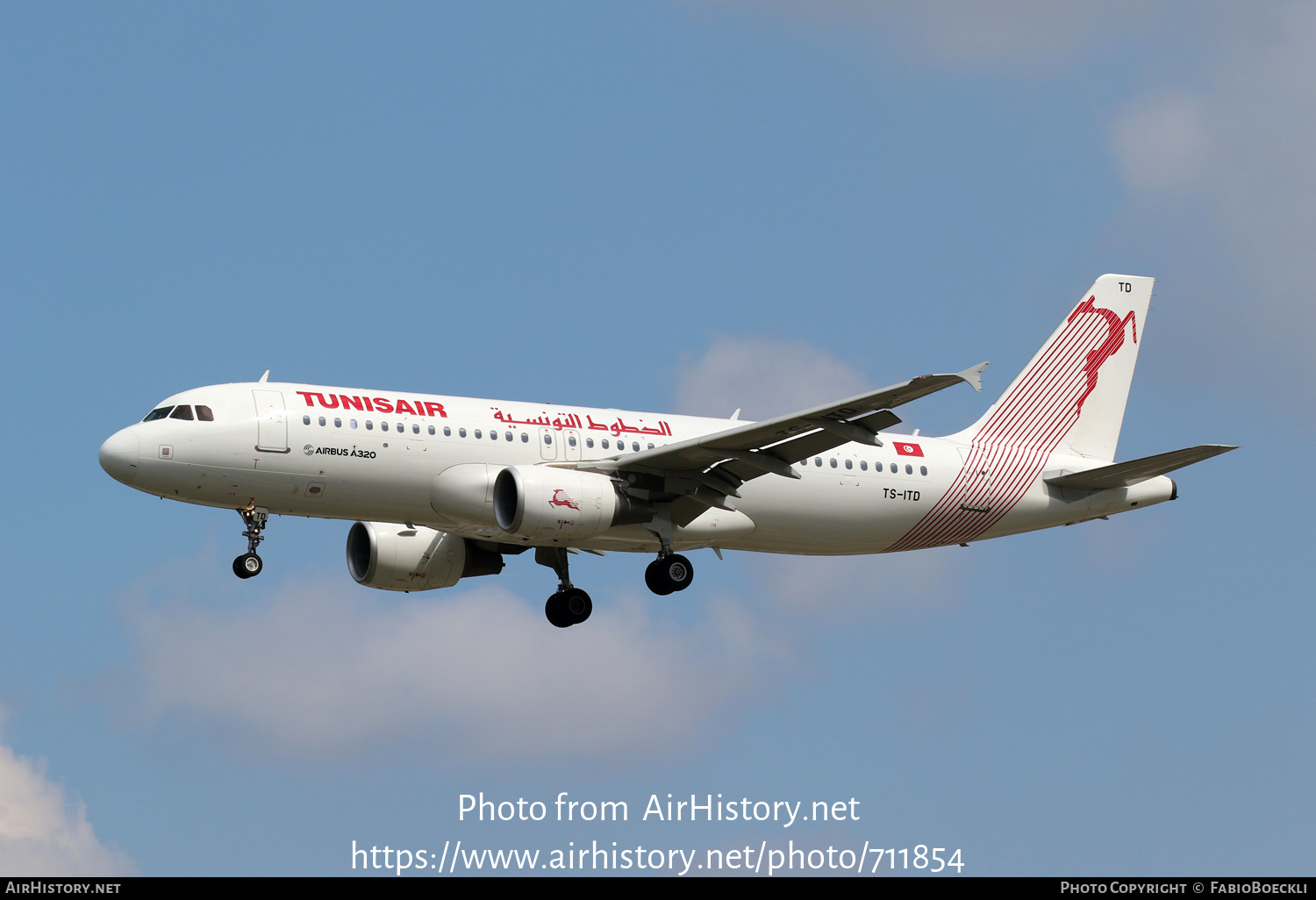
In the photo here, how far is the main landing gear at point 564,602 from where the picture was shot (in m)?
44.7

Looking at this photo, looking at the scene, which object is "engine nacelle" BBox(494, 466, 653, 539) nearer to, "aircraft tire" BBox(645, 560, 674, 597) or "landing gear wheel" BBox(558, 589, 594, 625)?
"aircraft tire" BBox(645, 560, 674, 597)

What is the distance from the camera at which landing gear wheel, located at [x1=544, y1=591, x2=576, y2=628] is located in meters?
44.7

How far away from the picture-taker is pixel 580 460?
41.5 metres

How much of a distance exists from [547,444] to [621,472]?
6.08 ft

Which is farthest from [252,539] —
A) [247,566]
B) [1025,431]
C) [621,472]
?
[1025,431]

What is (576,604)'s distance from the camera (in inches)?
1759

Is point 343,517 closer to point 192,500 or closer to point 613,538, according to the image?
point 192,500

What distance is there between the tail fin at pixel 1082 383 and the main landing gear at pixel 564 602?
1079 cm

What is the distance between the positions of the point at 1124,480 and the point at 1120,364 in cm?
492

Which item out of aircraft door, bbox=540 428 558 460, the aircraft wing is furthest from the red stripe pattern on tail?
aircraft door, bbox=540 428 558 460

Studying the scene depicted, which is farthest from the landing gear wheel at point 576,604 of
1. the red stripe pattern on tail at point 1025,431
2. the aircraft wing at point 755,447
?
the red stripe pattern on tail at point 1025,431

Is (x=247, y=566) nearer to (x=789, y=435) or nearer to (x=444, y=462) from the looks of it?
(x=444, y=462)

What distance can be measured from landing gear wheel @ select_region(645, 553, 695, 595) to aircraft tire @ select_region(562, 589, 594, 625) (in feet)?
11.1
